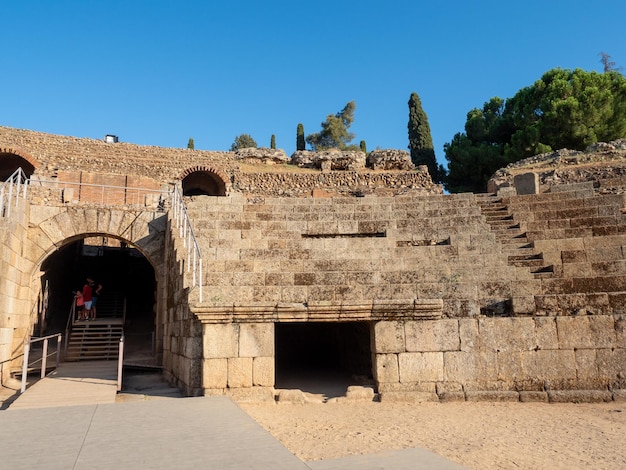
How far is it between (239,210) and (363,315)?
19.1 feet

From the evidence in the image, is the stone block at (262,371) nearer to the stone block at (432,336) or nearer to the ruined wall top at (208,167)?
the stone block at (432,336)

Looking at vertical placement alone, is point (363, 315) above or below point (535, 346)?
above

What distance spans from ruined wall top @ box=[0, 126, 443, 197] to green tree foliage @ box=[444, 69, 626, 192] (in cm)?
707

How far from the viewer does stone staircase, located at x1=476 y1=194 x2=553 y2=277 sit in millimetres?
7809

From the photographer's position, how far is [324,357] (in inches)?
411

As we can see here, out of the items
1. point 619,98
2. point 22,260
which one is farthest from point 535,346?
point 619,98

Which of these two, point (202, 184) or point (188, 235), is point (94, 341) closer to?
point (188, 235)

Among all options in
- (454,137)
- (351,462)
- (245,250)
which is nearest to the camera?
(351,462)

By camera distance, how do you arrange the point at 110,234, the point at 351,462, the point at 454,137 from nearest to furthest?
1. the point at 351,462
2. the point at 110,234
3. the point at 454,137

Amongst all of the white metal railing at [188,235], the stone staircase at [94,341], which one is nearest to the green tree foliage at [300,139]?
the stone staircase at [94,341]

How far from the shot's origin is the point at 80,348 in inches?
460

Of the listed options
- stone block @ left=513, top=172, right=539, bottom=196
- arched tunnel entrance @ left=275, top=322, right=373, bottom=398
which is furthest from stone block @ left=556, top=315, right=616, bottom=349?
stone block @ left=513, top=172, right=539, bottom=196

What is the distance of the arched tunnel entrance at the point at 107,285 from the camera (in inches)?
517

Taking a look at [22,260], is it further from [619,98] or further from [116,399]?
[619,98]
